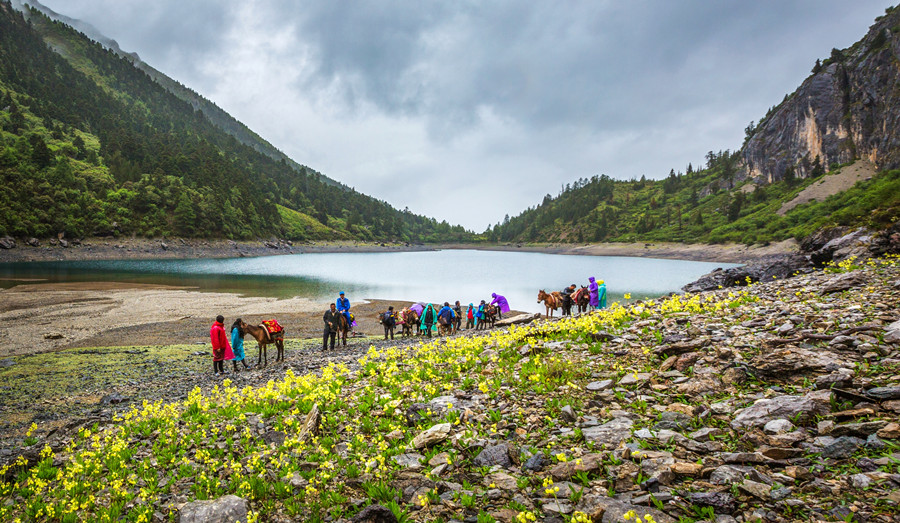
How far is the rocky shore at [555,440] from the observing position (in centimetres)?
458

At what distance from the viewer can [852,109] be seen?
6467 inches

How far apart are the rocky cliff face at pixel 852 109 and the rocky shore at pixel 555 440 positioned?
182606 mm

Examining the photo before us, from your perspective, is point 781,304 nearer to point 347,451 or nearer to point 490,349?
point 490,349

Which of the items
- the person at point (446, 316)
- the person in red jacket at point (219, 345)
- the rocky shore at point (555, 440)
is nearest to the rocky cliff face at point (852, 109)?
the person at point (446, 316)

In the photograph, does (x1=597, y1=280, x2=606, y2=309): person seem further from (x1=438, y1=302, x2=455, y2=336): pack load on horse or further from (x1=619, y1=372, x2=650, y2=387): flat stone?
(x1=619, y1=372, x2=650, y2=387): flat stone

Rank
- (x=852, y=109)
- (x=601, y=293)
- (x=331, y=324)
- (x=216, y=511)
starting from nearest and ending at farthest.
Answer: (x=216, y=511) → (x=331, y=324) → (x=601, y=293) → (x=852, y=109)

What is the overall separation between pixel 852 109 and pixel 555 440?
24379cm

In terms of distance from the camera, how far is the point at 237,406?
9883 mm

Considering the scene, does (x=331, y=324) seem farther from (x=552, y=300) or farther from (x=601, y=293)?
(x=601, y=293)

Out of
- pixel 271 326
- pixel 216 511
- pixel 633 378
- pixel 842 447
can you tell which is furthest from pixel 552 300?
pixel 216 511

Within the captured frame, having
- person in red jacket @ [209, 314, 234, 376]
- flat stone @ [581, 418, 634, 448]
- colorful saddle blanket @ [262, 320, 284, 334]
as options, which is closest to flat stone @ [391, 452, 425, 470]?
flat stone @ [581, 418, 634, 448]

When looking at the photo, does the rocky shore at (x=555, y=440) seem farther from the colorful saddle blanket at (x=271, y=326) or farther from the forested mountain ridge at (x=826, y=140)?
the forested mountain ridge at (x=826, y=140)

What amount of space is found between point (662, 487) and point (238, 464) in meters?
6.73

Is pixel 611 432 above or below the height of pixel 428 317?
above
